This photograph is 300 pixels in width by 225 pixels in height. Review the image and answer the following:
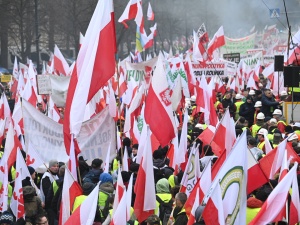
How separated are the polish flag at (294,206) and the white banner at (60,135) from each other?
358cm

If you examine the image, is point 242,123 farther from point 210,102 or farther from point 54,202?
point 54,202

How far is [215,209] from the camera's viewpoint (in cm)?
796

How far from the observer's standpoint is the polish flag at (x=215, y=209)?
7.92 m

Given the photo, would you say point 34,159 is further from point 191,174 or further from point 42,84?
point 42,84

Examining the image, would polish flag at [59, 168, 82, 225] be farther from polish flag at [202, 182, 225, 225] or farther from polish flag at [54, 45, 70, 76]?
polish flag at [54, 45, 70, 76]

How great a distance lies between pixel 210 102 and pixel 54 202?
252 inches

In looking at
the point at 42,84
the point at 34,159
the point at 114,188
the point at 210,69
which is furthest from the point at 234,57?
the point at 114,188

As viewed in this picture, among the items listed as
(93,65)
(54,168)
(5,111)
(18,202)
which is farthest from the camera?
(5,111)

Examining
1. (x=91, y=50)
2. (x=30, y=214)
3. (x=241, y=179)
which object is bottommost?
(x=30, y=214)

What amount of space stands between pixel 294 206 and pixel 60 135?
→ 4548mm

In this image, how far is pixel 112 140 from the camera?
12109 mm

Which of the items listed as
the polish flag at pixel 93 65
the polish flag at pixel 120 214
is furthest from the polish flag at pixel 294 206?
the polish flag at pixel 93 65

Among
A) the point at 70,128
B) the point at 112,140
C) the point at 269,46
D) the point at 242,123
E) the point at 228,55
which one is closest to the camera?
the point at 70,128

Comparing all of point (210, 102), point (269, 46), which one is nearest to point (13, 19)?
point (269, 46)
